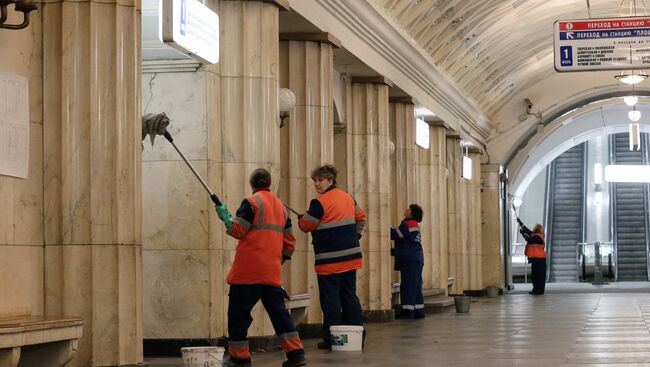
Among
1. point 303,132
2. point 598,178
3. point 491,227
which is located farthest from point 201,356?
point 598,178

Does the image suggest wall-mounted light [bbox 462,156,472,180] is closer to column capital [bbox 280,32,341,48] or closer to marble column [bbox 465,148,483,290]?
marble column [bbox 465,148,483,290]

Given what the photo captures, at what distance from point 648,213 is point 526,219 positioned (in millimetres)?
4763

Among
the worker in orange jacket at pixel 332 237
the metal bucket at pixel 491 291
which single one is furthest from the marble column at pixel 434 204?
the worker in orange jacket at pixel 332 237

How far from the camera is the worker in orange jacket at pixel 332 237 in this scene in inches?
397

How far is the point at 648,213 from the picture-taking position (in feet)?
136

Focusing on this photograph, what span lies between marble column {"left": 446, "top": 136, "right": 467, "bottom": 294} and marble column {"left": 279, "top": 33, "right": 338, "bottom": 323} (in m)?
11.1

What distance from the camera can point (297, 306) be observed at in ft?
36.8

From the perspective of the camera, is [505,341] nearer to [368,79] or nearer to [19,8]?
[368,79]

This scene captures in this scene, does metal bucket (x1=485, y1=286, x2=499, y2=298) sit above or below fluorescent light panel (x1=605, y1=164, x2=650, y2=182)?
below

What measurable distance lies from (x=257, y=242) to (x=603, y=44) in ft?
30.6

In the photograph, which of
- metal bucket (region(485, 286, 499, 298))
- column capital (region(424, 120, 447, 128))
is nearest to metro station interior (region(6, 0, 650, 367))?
column capital (region(424, 120, 447, 128))

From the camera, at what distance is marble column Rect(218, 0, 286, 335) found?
1057 centimetres

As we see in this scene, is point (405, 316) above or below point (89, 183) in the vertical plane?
below

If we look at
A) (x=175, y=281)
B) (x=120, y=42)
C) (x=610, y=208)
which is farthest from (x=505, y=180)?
(x=120, y=42)
